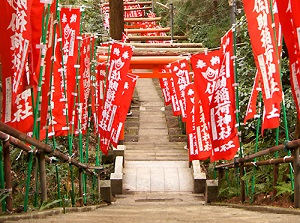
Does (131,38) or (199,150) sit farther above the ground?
(131,38)

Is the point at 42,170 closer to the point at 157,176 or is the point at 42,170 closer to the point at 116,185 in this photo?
the point at 116,185

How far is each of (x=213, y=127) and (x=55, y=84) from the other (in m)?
2.99

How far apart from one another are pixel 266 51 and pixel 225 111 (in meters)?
2.75

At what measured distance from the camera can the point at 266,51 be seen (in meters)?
7.28

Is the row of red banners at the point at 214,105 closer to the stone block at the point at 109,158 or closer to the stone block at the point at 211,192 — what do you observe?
the stone block at the point at 211,192

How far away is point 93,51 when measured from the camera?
40.4 feet

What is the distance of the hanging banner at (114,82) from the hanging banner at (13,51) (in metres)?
7.23

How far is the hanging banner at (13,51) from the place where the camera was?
5582mm

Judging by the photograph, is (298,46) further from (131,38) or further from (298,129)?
(131,38)

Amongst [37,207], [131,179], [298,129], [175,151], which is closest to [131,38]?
[175,151]

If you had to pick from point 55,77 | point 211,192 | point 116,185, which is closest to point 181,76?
point 116,185

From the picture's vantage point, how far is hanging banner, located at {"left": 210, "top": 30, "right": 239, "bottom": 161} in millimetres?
9742

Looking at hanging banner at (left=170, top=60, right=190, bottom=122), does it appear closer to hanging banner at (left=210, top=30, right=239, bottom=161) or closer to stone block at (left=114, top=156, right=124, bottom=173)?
stone block at (left=114, top=156, right=124, bottom=173)

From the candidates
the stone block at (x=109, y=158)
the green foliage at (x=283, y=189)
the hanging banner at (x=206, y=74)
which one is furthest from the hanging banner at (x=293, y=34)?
the stone block at (x=109, y=158)
